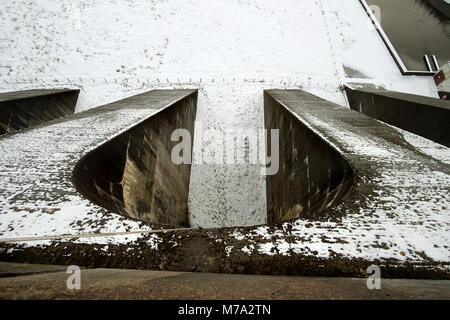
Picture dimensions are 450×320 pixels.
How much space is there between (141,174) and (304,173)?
234 centimetres

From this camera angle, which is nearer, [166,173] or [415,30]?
[166,173]

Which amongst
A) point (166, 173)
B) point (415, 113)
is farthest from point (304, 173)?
point (415, 113)

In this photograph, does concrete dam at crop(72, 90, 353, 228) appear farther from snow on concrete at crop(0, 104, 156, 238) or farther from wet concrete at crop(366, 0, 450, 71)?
wet concrete at crop(366, 0, 450, 71)

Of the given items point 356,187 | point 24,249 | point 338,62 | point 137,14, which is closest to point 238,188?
point 356,187

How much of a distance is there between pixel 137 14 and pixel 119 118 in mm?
7415

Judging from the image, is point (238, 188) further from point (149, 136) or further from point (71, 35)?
point (71, 35)

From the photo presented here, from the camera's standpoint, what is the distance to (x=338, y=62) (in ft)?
25.4

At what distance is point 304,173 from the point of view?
9.54ft

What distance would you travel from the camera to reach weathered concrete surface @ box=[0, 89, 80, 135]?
4348 mm

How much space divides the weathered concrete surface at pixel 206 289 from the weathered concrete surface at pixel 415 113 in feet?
12.6

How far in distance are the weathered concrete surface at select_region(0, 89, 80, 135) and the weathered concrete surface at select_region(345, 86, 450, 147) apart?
8207 millimetres

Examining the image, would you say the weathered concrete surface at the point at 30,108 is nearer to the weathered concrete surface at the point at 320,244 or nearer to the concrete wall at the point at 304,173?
the weathered concrete surface at the point at 320,244

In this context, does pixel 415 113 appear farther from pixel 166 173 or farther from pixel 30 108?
pixel 30 108


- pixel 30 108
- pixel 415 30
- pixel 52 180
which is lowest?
pixel 52 180
